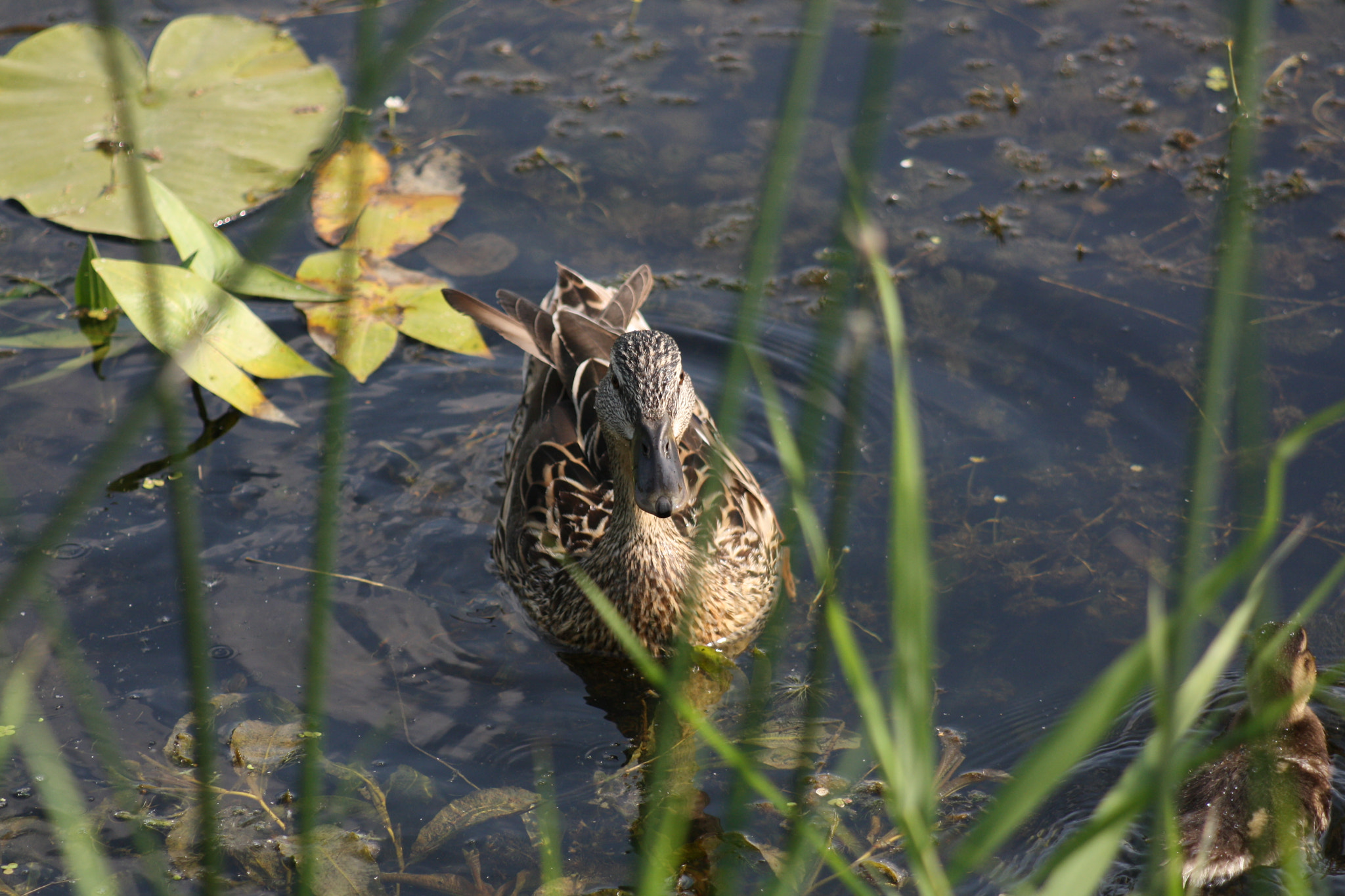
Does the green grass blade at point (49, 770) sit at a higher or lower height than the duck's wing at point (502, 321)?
lower

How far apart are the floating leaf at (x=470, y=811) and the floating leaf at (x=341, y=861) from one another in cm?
13

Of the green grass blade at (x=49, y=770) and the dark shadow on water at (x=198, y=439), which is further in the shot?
the dark shadow on water at (x=198, y=439)

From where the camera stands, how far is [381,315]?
521cm

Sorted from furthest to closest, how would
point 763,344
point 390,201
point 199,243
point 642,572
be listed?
point 390,201, point 763,344, point 199,243, point 642,572

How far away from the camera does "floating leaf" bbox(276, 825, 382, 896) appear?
3.27 m

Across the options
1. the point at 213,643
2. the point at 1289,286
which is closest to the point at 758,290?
the point at 213,643

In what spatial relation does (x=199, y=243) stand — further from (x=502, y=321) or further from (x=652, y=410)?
(x=652, y=410)

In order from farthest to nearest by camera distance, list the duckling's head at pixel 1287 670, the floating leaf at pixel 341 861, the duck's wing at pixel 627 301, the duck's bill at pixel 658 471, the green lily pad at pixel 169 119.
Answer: the green lily pad at pixel 169 119, the duck's wing at pixel 627 301, the duck's bill at pixel 658 471, the floating leaf at pixel 341 861, the duckling's head at pixel 1287 670

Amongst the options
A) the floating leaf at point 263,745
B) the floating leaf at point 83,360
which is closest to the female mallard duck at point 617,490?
the floating leaf at point 263,745

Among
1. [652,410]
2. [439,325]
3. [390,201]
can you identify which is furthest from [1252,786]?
[390,201]

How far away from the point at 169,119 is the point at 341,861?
399 centimetres

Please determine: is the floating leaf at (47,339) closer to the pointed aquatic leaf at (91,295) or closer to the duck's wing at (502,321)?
the pointed aquatic leaf at (91,295)

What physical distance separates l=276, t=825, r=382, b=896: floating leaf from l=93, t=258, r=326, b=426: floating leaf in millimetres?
1998

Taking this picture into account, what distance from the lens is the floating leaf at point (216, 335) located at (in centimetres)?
458
